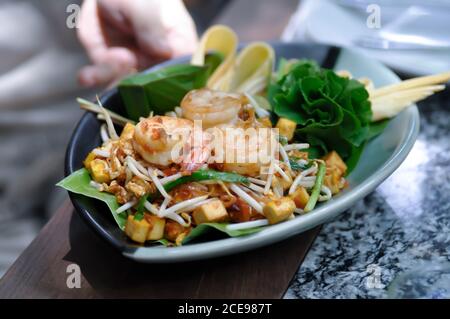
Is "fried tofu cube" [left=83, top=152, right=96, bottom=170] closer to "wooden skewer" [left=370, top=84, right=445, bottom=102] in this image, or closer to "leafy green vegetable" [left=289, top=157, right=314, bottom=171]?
"leafy green vegetable" [left=289, top=157, right=314, bottom=171]

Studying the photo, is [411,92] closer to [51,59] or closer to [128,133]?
[128,133]

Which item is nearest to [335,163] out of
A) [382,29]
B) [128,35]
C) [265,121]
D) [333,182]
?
[333,182]

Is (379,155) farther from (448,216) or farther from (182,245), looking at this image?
(182,245)

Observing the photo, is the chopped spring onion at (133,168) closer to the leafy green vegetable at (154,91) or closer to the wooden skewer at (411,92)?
the leafy green vegetable at (154,91)

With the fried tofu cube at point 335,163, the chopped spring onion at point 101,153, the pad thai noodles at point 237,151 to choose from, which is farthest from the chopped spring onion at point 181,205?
the fried tofu cube at point 335,163

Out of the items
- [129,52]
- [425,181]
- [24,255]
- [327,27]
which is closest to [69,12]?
[129,52]

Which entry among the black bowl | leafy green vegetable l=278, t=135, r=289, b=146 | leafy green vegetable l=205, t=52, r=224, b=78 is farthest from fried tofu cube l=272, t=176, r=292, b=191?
leafy green vegetable l=205, t=52, r=224, b=78
